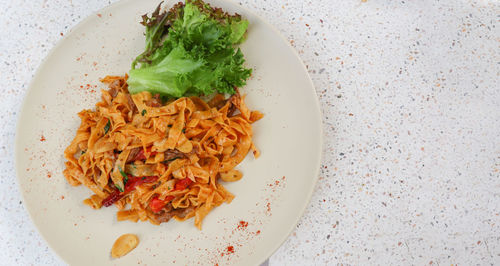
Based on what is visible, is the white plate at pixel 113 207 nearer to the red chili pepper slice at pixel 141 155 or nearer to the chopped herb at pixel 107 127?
the chopped herb at pixel 107 127

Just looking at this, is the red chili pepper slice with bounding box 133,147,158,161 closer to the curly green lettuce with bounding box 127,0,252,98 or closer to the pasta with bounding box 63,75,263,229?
the pasta with bounding box 63,75,263,229

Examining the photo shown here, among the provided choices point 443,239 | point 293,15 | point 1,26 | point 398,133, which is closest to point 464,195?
point 443,239

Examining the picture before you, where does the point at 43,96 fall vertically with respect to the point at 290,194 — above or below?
above

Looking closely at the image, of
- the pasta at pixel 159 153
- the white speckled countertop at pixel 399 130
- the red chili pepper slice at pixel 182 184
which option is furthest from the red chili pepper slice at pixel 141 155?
the white speckled countertop at pixel 399 130

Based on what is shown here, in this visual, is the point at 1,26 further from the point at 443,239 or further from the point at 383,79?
the point at 443,239

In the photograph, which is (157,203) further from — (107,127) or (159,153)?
(107,127)

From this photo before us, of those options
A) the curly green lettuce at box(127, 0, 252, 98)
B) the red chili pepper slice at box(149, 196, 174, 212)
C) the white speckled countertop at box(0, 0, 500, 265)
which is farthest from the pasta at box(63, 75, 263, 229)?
the white speckled countertop at box(0, 0, 500, 265)
